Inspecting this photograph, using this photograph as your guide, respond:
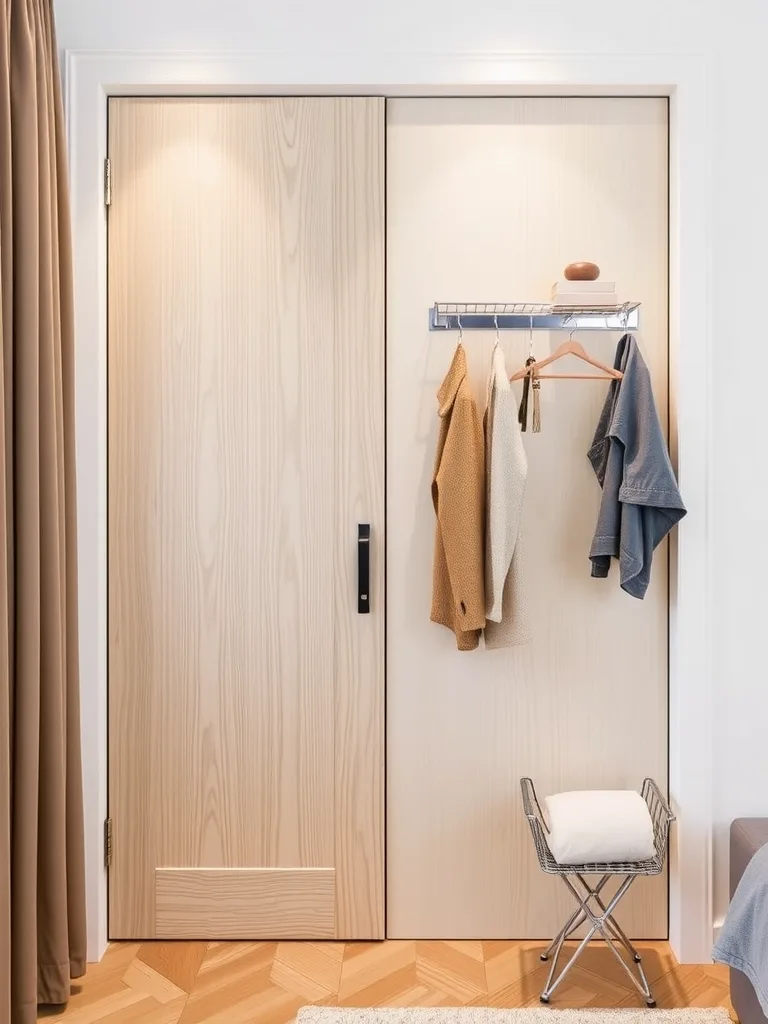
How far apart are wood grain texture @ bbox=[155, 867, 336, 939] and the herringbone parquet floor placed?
0.04m

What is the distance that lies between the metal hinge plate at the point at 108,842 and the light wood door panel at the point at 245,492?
2cm

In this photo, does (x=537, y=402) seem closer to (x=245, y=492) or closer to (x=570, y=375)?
(x=570, y=375)

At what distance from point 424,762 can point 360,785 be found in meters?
0.19

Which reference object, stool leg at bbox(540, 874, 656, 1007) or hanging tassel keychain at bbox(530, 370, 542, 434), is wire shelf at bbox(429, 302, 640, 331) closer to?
hanging tassel keychain at bbox(530, 370, 542, 434)

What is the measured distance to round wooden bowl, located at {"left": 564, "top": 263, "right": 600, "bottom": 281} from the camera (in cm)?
206

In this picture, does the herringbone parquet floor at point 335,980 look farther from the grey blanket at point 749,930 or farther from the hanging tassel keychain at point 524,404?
the hanging tassel keychain at point 524,404

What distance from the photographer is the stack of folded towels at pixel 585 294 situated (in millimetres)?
2062

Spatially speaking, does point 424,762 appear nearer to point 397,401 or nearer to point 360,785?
point 360,785

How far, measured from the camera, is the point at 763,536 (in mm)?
2148

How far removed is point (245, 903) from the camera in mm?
2217

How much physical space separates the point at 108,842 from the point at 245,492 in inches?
41.0

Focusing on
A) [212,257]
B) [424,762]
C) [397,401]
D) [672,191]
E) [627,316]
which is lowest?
[424,762]

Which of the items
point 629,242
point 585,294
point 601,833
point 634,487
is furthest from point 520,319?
point 601,833

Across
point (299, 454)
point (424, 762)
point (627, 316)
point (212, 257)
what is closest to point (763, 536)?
point (627, 316)
